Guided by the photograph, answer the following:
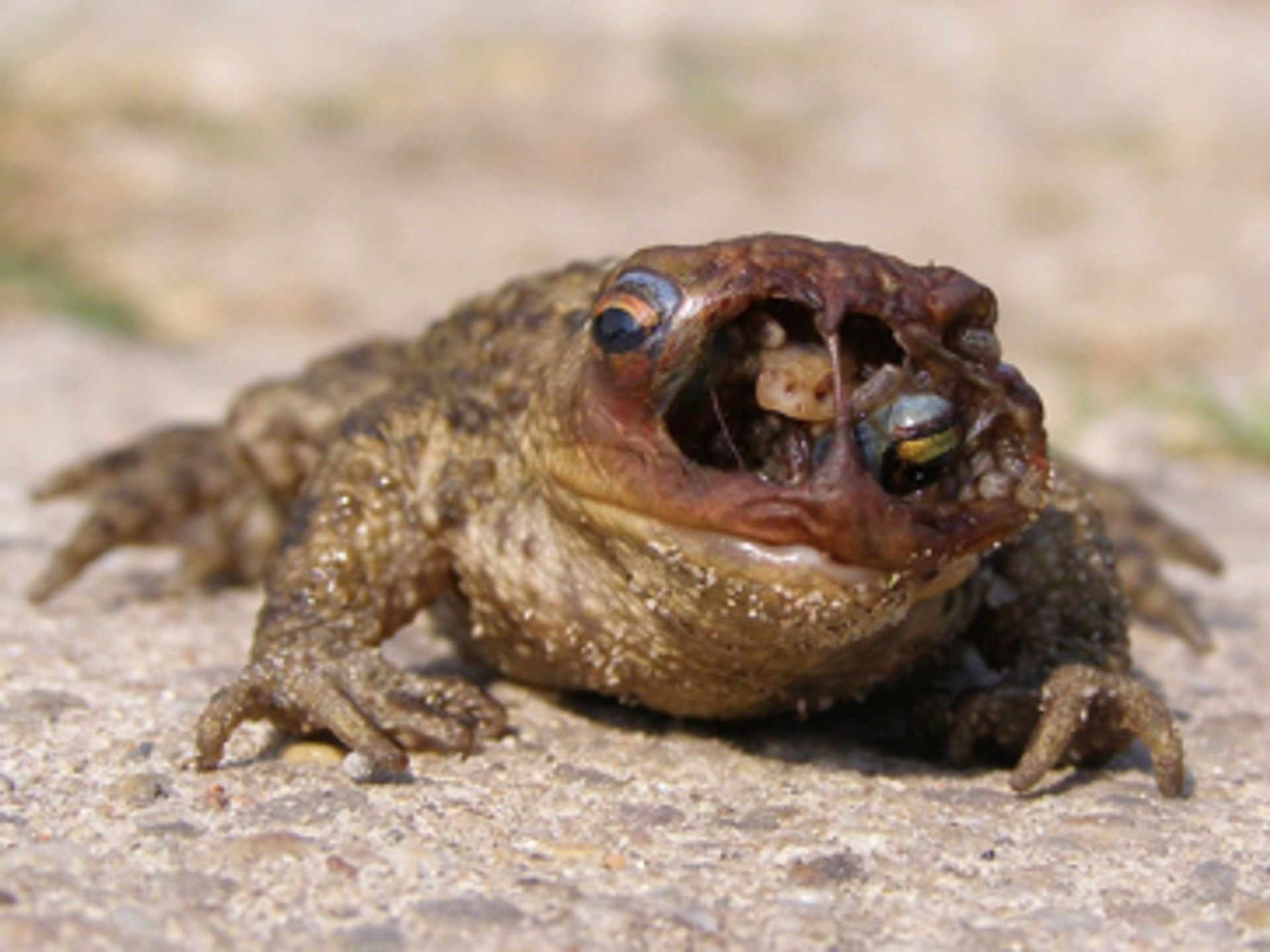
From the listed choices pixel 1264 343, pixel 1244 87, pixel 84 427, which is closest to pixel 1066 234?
pixel 1264 343

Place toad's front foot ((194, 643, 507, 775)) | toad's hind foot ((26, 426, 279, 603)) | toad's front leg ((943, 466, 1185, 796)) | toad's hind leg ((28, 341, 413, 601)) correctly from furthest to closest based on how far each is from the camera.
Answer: toad's hind foot ((26, 426, 279, 603)), toad's hind leg ((28, 341, 413, 601)), toad's front leg ((943, 466, 1185, 796)), toad's front foot ((194, 643, 507, 775))

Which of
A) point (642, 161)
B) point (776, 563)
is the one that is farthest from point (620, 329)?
point (642, 161)

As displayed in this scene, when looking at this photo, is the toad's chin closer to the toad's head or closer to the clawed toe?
the toad's head

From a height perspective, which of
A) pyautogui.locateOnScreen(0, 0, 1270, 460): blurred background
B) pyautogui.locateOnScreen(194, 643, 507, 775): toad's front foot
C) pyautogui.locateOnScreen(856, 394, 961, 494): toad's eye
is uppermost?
pyautogui.locateOnScreen(0, 0, 1270, 460): blurred background

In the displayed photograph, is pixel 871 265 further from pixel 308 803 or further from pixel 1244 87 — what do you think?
pixel 1244 87

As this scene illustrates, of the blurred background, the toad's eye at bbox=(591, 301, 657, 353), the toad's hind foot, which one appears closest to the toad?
the toad's eye at bbox=(591, 301, 657, 353)

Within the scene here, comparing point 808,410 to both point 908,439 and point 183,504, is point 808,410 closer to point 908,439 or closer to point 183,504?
point 908,439
